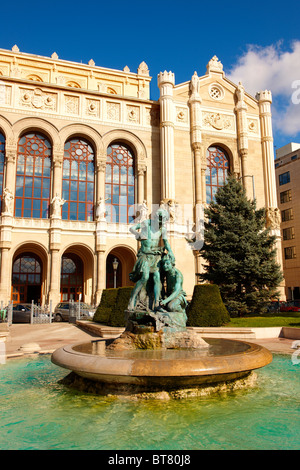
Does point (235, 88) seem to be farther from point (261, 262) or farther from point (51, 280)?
point (51, 280)

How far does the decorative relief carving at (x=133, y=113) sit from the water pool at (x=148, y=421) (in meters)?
30.9

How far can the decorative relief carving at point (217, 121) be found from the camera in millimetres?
36406

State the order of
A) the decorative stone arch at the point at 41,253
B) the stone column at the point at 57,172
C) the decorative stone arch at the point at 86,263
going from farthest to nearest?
the decorative stone arch at the point at 86,263 → the stone column at the point at 57,172 → the decorative stone arch at the point at 41,253

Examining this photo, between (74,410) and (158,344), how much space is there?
2.27 meters

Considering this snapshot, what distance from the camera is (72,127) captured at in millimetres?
32469

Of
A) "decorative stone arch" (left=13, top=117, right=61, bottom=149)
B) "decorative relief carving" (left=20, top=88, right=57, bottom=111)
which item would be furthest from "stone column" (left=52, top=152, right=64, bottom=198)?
"decorative relief carving" (left=20, top=88, right=57, bottom=111)

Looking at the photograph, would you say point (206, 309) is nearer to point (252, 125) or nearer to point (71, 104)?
point (71, 104)

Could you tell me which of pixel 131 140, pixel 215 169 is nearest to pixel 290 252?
pixel 215 169

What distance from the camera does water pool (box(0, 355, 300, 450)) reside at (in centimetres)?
416

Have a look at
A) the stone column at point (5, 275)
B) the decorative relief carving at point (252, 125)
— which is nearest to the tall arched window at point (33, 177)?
the stone column at point (5, 275)

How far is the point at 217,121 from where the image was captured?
36.6 metres

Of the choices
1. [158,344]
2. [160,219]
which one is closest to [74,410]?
[158,344]

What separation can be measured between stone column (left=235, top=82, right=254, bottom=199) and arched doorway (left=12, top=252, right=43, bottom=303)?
71.5 ft

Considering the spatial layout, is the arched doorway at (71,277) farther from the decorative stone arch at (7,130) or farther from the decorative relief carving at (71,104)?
the decorative relief carving at (71,104)
